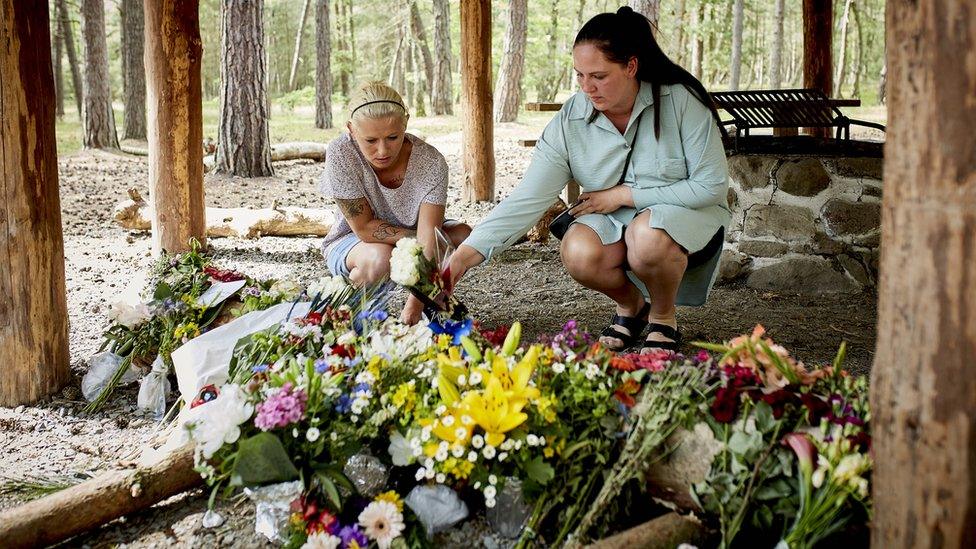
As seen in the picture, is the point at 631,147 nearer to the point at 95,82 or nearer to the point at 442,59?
the point at 95,82

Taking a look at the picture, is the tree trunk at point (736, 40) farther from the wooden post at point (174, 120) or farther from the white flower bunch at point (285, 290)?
the white flower bunch at point (285, 290)

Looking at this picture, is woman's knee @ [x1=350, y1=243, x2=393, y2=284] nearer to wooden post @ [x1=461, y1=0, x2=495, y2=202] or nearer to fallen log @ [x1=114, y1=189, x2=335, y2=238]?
fallen log @ [x1=114, y1=189, x2=335, y2=238]

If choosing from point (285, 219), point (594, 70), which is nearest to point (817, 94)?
point (594, 70)

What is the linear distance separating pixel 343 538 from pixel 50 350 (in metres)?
2.25

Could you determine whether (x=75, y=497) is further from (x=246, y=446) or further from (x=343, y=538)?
(x=343, y=538)

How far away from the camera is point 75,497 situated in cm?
259

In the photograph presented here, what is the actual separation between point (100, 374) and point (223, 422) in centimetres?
178

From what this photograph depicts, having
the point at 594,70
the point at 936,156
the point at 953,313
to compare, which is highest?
the point at 594,70

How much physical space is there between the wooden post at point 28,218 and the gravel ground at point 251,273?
18 cm

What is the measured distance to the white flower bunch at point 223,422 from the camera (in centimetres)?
245

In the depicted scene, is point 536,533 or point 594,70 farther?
point 594,70

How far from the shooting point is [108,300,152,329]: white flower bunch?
399 centimetres

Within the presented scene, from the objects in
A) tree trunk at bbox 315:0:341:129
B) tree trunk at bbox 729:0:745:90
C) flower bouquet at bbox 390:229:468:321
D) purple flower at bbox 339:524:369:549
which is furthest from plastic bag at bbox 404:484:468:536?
tree trunk at bbox 729:0:745:90

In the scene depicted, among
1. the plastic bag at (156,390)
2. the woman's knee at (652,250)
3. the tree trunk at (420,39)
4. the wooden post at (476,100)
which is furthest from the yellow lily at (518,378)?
the tree trunk at (420,39)
